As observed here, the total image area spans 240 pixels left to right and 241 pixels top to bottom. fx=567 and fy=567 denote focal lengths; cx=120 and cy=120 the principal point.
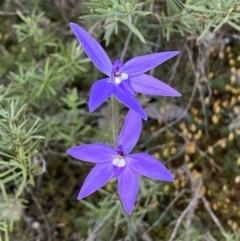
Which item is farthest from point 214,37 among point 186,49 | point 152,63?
point 152,63

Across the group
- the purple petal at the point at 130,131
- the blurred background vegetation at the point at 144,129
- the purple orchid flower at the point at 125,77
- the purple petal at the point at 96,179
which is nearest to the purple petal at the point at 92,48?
the purple orchid flower at the point at 125,77

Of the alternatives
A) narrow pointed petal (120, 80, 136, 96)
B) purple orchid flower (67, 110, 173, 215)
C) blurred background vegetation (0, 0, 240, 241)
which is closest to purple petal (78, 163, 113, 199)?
purple orchid flower (67, 110, 173, 215)

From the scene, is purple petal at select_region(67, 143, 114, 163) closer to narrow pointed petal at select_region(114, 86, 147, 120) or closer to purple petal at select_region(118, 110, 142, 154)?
purple petal at select_region(118, 110, 142, 154)

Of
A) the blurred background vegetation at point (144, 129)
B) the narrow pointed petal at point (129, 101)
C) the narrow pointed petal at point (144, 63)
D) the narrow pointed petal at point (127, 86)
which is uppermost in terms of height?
the narrow pointed petal at point (144, 63)

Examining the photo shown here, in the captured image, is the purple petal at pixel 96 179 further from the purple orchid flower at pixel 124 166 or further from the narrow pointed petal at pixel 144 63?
the narrow pointed petal at pixel 144 63

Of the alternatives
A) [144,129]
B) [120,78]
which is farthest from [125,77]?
[144,129]

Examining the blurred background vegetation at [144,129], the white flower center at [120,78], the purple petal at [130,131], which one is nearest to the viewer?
the white flower center at [120,78]

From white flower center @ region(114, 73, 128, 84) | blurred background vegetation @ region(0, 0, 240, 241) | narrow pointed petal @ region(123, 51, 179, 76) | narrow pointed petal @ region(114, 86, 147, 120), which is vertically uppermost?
narrow pointed petal @ region(123, 51, 179, 76)
